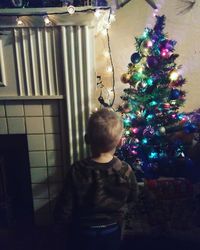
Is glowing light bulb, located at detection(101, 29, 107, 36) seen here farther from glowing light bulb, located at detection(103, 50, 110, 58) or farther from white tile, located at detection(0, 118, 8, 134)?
white tile, located at detection(0, 118, 8, 134)

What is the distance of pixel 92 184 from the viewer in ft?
4.78

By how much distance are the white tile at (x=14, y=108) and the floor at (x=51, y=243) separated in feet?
3.11

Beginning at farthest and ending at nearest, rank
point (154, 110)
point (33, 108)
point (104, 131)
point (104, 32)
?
point (104, 32) → point (154, 110) → point (33, 108) → point (104, 131)

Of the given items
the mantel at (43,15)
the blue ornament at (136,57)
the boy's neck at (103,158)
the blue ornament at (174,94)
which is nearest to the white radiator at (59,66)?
the mantel at (43,15)

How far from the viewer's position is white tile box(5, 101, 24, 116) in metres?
2.18

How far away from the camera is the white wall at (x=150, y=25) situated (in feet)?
8.81

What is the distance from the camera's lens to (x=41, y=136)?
2.25m

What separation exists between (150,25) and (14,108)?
1383mm

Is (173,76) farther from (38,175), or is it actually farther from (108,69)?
(38,175)

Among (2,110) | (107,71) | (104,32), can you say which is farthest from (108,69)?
(2,110)

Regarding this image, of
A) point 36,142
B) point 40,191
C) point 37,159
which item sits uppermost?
Answer: point 36,142

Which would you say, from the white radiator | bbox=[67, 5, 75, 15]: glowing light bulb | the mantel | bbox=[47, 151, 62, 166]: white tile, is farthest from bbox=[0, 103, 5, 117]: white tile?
bbox=[67, 5, 75, 15]: glowing light bulb

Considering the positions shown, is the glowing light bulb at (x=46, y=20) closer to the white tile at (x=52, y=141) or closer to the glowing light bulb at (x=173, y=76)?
the white tile at (x=52, y=141)

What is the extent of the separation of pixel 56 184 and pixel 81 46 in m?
1.03
